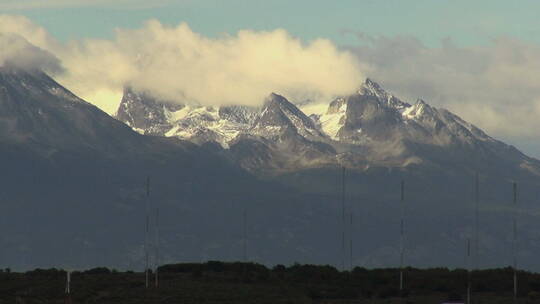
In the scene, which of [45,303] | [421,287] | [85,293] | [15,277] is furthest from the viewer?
[15,277]

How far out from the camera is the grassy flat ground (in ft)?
510

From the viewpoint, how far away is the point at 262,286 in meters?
167

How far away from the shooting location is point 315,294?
161375 millimetres

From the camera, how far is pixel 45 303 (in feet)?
481

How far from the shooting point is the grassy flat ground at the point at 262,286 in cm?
15538

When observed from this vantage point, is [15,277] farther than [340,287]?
Yes

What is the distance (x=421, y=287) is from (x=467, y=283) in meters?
5.50

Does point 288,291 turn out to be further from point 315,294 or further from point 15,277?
point 15,277

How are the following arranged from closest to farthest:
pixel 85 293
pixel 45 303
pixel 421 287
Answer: pixel 45 303 < pixel 85 293 < pixel 421 287

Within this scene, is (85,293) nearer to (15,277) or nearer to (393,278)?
(15,277)

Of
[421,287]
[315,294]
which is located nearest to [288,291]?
[315,294]

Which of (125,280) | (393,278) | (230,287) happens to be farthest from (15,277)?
(393,278)

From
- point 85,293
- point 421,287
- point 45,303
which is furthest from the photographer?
point 421,287

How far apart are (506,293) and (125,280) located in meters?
44.3
